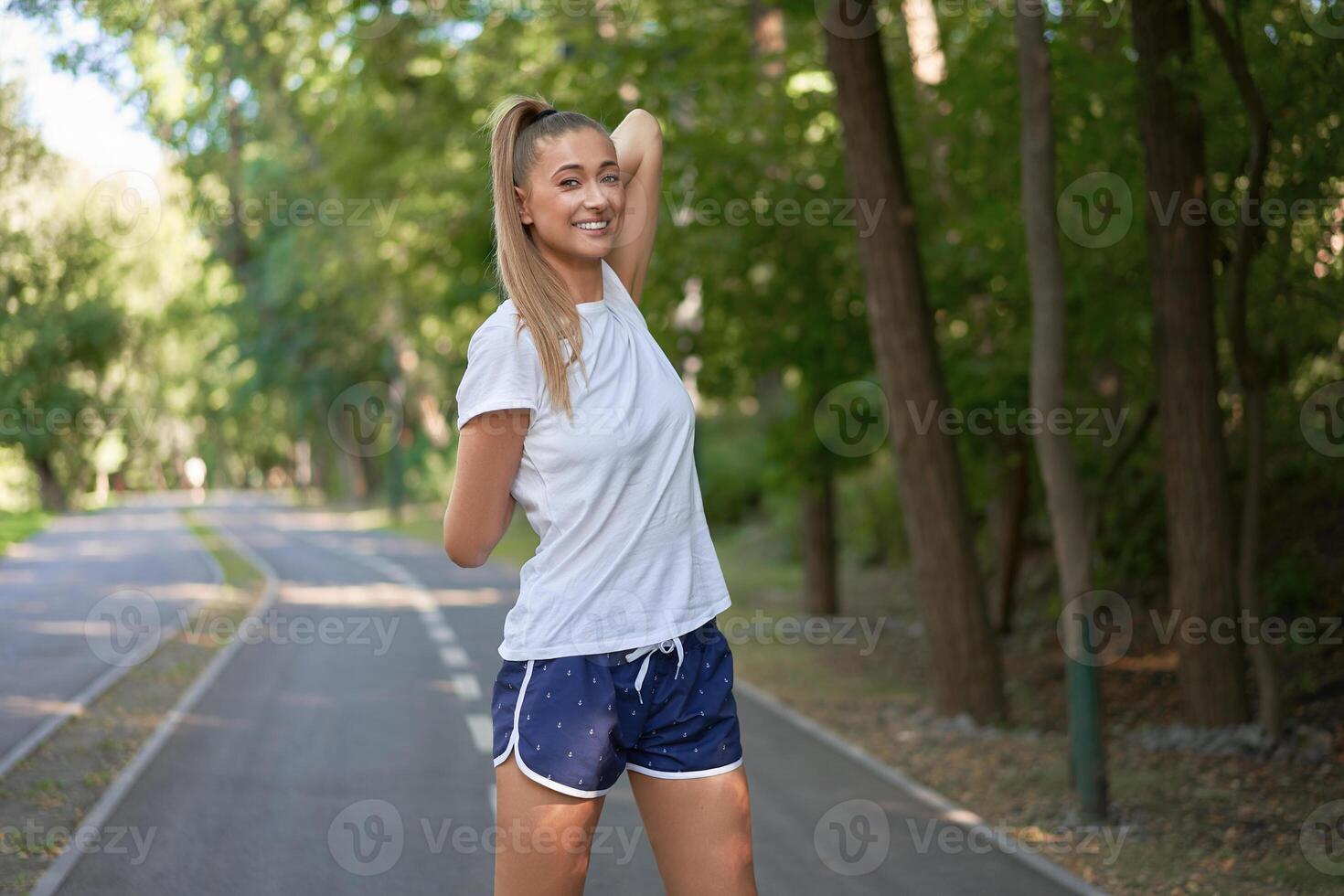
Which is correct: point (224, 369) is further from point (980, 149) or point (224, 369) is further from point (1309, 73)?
point (1309, 73)

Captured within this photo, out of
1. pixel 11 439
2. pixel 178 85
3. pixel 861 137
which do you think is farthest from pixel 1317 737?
pixel 178 85

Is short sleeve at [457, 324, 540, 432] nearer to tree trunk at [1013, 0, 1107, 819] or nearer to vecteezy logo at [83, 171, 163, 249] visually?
tree trunk at [1013, 0, 1107, 819]

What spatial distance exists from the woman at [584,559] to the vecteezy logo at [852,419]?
10.6 meters

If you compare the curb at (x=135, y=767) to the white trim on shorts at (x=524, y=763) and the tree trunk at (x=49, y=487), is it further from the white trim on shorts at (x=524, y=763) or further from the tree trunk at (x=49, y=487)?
the white trim on shorts at (x=524, y=763)

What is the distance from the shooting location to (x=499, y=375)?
7.75 ft

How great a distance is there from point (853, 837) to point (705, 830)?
4571mm

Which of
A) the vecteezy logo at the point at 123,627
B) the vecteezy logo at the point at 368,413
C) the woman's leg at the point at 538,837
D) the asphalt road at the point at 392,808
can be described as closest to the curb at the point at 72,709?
the vecteezy logo at the point at 123,627

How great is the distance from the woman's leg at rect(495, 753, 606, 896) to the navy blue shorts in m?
0.03

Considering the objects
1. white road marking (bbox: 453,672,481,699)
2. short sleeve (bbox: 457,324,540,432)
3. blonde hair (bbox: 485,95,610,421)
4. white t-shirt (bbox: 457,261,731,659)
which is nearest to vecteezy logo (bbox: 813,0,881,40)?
white road marking (bbox: 453,672,481,699)

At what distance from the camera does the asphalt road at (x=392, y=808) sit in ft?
20.0

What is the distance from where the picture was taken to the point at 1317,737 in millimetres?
8797

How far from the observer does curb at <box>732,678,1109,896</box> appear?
6.08 m
